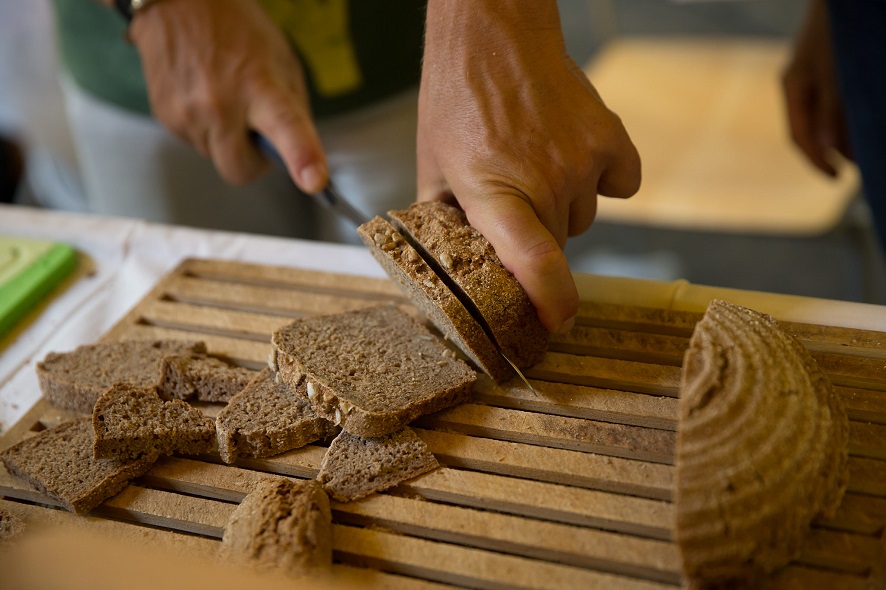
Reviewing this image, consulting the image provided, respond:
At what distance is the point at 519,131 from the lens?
4.62ft

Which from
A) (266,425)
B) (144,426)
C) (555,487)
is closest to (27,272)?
(144,426)

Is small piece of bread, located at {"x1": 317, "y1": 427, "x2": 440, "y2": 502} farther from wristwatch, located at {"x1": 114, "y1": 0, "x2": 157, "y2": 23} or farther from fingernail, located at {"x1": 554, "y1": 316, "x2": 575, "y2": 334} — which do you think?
wristwatch, located at {"x1": 114, "y1": 0, "x2": 157, "y2": 23}

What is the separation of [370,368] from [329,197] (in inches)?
23.8

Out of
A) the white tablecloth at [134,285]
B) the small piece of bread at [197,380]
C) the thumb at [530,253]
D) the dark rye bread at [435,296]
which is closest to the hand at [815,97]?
the white tablecloth at [134,285]

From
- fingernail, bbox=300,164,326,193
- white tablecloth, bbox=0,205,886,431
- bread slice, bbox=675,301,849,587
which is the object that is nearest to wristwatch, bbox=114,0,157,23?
white tablecloth, bbox=0,205,886,431

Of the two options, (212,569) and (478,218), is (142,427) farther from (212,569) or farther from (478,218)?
(478,218)

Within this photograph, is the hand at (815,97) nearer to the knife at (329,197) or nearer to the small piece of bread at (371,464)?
the knife at (329,197)

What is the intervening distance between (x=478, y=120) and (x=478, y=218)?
0.19 metres

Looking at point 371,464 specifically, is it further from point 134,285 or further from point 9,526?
point 134,285

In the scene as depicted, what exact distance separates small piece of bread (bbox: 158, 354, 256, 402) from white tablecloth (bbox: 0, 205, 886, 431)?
342 millimetres

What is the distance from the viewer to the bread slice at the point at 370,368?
52.4 inches

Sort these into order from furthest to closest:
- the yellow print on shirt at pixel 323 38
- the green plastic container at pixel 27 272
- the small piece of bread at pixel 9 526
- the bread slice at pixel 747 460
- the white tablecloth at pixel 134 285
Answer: the yellow print on shirt at pixel 323 38 < the green plastic container at pixel 27 272 < the white tablecloth at pixel 134 285 < the small piece of bread at pixel 9 526 < the bread slice at pixel 747 460

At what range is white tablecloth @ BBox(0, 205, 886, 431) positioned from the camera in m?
1.58

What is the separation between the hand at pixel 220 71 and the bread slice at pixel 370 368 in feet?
2.07
